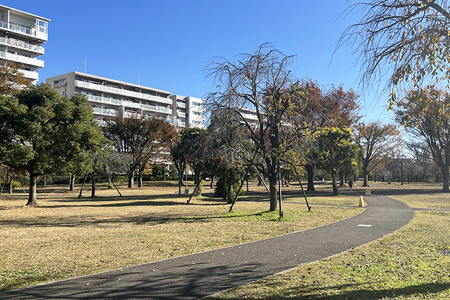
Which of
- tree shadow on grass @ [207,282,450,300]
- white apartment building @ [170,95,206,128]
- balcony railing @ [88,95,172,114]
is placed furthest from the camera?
white apartment building @ [170,95,206,128]

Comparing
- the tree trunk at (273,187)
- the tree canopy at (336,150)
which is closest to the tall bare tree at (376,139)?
the tree canopy at (336,150)

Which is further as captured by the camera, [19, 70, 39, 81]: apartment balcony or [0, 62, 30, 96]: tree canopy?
[19, 70, 39, 81]: apartment balcony

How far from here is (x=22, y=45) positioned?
52.8 m

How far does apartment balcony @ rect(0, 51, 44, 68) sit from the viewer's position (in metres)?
50.0

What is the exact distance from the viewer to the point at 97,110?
200 ft

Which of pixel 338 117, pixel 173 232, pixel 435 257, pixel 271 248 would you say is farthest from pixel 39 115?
pixel 338 117

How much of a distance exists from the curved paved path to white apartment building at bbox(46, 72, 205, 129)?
152 ft

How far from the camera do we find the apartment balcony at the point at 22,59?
50.0 metres

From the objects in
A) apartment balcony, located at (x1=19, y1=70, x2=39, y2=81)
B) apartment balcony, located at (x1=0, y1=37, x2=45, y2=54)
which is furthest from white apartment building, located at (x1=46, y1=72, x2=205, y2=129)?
apartment balcony, located at (x1=0, y1=37, x2=45, y2=54)

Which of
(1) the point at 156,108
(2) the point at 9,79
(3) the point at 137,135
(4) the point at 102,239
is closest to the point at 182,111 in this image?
(1) the point at 156,108

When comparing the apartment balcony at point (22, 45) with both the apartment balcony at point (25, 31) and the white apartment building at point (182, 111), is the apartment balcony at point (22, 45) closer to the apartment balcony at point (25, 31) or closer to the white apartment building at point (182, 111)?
the apartment balcony at point (25, 31)

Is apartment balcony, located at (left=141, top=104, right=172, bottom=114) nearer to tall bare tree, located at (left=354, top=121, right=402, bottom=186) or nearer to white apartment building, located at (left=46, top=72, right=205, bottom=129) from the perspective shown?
white apartment building, located at (left=46, top=72, right=205, bottom=129)

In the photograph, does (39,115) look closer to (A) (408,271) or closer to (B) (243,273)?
(B) (243,273)

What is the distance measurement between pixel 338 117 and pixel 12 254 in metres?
37.3
